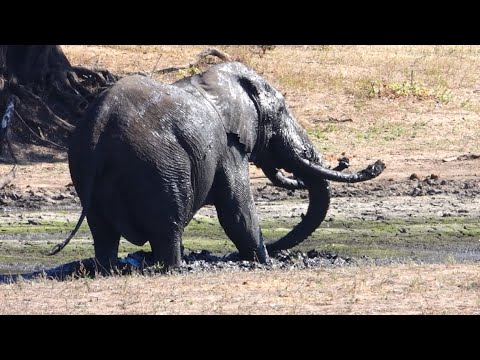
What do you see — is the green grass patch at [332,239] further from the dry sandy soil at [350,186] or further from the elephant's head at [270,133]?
Result: the elephant's head at [270,133]

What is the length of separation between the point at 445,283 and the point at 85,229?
7.11m

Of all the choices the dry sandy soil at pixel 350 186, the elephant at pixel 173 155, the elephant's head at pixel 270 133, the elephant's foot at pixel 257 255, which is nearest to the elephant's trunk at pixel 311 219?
the elephant's head at pixel 270 133

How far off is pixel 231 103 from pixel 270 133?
882 mm

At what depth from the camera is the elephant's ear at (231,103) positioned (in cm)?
1406

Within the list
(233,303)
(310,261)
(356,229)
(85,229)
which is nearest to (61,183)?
(85,229)

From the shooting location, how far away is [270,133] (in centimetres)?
1490

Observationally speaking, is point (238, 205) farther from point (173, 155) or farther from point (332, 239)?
point (332, 239)

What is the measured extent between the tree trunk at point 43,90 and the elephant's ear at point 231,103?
8.94 meters

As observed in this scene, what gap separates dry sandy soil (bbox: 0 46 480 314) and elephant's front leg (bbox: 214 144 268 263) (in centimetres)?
98

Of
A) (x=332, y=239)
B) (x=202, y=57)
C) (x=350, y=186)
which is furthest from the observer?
(x=202, y=57)

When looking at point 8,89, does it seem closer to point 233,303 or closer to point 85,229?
point 85,229

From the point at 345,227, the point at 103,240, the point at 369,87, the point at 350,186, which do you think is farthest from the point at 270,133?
the point at 369,87

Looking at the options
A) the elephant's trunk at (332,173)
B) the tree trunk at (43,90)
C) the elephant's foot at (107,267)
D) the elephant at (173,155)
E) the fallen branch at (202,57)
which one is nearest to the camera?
the elephant at (173,155)

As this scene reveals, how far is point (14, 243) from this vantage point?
16.7 metres
